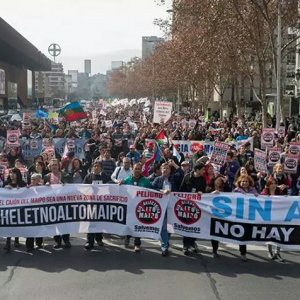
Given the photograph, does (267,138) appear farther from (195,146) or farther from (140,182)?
(140,182)

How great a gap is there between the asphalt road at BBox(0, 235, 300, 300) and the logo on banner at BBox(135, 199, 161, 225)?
521mm

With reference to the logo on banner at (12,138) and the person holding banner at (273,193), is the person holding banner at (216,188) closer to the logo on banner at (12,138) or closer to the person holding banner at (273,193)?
the person holding banner at (273,193)

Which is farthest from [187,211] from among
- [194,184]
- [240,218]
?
[240,218]

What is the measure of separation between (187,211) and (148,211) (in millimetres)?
634

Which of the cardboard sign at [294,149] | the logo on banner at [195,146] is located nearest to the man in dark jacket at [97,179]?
the cardboard sign at [294,149]

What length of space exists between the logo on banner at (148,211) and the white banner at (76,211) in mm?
16

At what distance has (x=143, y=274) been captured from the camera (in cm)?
741

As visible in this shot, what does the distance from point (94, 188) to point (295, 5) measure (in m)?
19.2

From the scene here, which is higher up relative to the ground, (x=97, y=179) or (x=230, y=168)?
(x=97, y=179)

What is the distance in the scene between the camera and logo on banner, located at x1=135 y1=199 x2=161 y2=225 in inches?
338

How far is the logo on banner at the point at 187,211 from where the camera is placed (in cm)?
851

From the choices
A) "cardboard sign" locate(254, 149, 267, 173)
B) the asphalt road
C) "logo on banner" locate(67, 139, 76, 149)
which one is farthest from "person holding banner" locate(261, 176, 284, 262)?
"logo on banner" locate(67, 139, 76, 149)

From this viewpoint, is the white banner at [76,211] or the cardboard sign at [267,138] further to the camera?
the cardboard sign at [267,138]

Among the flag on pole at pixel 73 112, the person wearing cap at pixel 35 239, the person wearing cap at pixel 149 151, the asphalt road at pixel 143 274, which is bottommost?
the asphalt road at pixel 143 274
